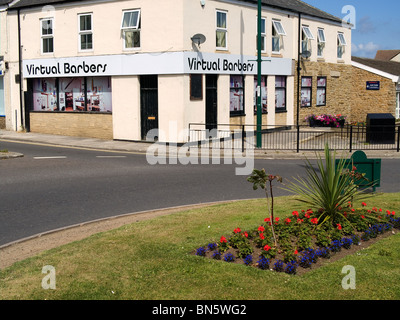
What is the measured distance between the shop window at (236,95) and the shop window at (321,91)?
30.5 feet

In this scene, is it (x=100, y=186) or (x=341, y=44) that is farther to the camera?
(x=341, y=44)

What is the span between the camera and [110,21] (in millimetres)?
24672

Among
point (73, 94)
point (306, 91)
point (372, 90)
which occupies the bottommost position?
point (73, 94)

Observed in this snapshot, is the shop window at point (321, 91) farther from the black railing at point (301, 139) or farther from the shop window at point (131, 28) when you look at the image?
the shop window at point (131, 28)

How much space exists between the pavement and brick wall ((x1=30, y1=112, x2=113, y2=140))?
470 mm

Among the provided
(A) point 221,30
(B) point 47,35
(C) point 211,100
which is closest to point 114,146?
→ (C) point 211,100

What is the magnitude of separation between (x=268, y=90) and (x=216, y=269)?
22529 millimetres

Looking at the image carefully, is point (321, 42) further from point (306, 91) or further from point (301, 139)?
point (301, 139)

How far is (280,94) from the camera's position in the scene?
30.5m

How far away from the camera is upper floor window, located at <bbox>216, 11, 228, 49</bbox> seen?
80.9 ft

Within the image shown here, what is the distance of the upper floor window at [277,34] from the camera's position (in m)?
28.8

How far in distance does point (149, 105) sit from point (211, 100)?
→ 2830mm
